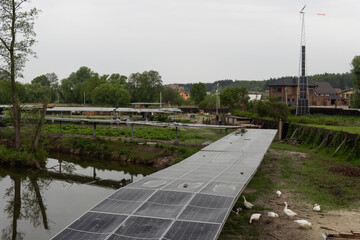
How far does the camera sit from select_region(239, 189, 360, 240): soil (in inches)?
522

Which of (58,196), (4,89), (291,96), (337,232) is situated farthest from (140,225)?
(291,96)

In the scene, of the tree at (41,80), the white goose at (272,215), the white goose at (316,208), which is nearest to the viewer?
the white goose at (272,215)

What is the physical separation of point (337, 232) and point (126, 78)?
381 feet

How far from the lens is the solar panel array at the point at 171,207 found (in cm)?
1020

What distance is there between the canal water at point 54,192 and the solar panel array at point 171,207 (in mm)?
5794

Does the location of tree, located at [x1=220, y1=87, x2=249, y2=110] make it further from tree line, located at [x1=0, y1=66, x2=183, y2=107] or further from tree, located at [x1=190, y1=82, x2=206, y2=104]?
tree, located at [x1=190, y1=82, x2=206, y2=104]

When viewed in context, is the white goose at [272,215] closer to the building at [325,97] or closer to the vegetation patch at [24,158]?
the vegetation patch at [24,158]

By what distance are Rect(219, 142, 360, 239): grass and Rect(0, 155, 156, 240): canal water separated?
29.4 ft

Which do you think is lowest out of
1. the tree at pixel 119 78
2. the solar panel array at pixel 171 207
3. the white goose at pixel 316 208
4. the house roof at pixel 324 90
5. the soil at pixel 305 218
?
the soil at pixel 305 218

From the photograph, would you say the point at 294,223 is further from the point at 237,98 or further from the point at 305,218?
the point at 237,98

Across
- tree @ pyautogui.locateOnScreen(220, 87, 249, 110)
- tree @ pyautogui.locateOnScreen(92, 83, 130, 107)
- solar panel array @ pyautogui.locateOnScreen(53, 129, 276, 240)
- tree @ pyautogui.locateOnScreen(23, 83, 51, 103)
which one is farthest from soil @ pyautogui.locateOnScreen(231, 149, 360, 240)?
tree @ pyautogui.locateOnScreen(23, 83, 51, 103)

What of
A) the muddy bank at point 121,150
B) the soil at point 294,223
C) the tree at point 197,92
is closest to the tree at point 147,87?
the tree at point 197,92

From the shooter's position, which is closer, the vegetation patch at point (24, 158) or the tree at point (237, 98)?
the vegetation patch at point (24, 158)

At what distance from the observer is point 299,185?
20.6m
